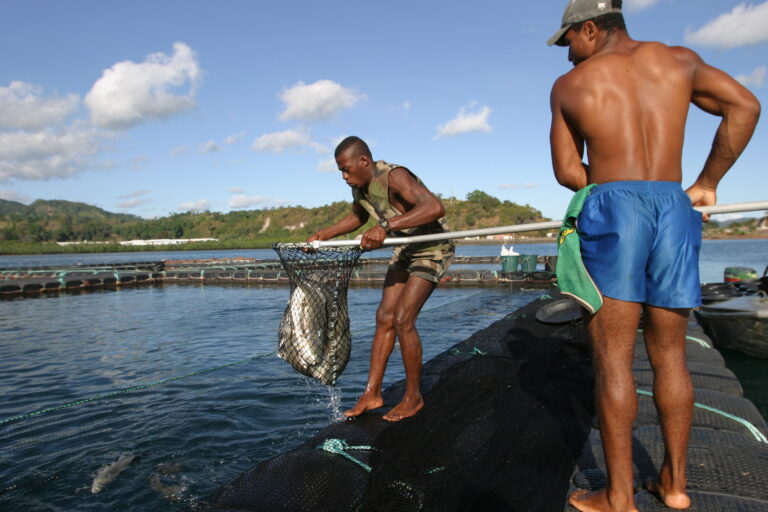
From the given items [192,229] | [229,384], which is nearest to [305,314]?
[229,384]

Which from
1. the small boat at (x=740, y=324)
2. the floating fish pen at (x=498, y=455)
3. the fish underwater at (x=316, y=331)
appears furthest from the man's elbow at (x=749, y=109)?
the small boat at (x=740, y=324)

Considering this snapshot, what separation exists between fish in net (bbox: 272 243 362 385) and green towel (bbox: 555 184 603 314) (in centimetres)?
217

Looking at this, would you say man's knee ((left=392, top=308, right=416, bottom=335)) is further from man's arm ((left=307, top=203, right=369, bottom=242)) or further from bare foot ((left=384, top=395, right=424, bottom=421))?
man's arm ((left=307, top=203, right=369, bottom=242))

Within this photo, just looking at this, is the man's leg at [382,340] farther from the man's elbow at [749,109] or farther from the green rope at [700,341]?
the green rope at [700,341]

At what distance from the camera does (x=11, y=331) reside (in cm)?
1245

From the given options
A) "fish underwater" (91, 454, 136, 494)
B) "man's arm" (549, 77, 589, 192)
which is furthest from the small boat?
"fish underwater" (91, 454, 136, 494)

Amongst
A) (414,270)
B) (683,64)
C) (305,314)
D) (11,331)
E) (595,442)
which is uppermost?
(683,64)

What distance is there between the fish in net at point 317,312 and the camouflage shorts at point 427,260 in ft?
1.42

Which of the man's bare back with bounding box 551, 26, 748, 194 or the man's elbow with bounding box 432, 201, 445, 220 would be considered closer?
the man's bare back with bounding box 551, 26, 748, 194

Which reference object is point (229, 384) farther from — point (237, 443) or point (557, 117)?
point (557, 117)

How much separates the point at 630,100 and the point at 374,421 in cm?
260

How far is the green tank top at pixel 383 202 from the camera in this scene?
4.05 meters

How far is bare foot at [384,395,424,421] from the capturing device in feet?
11.9

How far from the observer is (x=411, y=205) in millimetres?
4035
